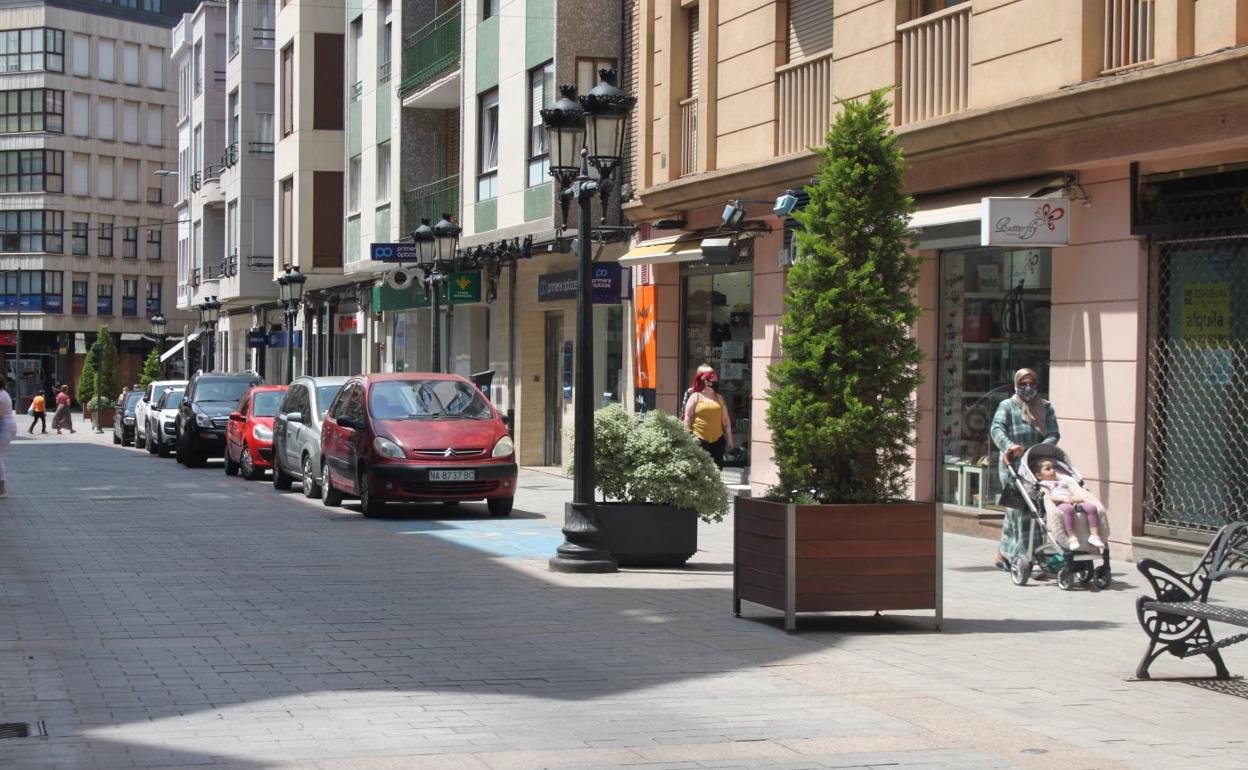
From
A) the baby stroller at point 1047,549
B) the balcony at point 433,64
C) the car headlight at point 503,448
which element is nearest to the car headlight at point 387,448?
the car headlight at point 503,448

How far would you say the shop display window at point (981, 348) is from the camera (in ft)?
53.5

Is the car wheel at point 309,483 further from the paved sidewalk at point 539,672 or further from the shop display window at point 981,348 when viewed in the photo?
the shop display window at point 981,348

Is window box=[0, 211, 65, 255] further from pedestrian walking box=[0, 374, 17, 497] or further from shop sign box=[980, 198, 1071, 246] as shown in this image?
shop sign box=[980, 198, 1071, 246]

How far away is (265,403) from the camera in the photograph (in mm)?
28562

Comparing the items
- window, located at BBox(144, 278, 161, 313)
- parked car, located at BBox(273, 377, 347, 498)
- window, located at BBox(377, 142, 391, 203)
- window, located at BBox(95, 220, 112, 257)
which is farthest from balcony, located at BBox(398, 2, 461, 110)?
window, located at BBox(144, 278, 161, 313)

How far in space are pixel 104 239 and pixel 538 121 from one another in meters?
67.9

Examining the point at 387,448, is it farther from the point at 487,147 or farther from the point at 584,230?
the point at 487,147

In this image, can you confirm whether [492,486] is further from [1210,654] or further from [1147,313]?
[1210,654]

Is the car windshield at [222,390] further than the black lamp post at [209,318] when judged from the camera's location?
No

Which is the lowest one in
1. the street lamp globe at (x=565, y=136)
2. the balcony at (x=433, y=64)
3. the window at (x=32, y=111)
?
the street lamp globe at (x=565, y=136)

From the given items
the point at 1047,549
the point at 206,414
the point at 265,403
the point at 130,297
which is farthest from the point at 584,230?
the point at 130,297

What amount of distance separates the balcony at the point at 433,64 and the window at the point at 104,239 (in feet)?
193

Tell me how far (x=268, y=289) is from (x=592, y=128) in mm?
37621

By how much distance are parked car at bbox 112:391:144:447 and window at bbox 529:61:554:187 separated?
20077 millimetres
